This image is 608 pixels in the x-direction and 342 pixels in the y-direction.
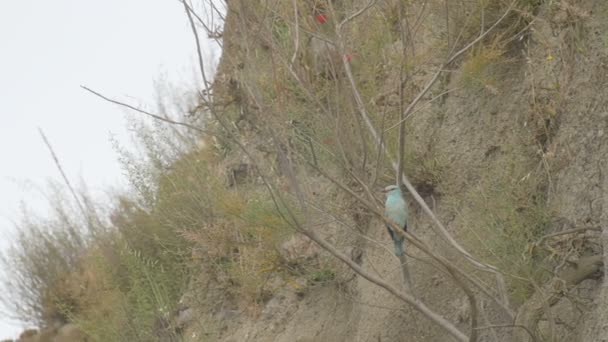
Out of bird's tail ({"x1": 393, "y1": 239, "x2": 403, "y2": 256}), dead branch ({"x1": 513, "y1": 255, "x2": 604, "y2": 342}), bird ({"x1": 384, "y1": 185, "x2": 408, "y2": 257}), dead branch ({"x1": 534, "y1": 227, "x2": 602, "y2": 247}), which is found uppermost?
bird ({"x1": 384, "y1": 185, "x2": 408, "y2": 257})

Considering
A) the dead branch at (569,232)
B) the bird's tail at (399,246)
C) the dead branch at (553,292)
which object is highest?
the bird's tail at (399,246)

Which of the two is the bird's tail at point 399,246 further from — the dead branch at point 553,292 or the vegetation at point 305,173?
the dead branch at point 553,292

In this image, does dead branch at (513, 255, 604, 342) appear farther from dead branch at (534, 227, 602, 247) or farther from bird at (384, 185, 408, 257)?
bird at (384, 185, 408, 257)

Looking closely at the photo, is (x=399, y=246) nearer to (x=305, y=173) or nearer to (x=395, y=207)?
(x=395, y=207)

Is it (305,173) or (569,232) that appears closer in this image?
(569,232)

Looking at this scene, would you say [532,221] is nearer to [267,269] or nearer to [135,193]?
[267,269]

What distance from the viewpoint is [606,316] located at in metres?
3.59

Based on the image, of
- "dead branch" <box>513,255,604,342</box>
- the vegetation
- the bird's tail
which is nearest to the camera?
"dead branch" <box>513,255,604,342</box>

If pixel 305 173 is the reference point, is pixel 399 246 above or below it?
below

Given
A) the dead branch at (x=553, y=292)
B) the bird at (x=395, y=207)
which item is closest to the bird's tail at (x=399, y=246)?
the bird at (x=395, y=207)

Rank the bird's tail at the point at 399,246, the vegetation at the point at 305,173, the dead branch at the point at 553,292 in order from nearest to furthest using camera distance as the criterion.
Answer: the dead branch at the point at 553,292 < the vegetation at the point at 305,173 < the bird's tail at the point at 399,246

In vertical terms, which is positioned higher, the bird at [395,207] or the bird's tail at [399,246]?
the bird at [395,207]

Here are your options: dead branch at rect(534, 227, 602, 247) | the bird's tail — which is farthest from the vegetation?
the bird's tail

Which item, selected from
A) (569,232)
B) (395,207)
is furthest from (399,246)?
(569,232)
